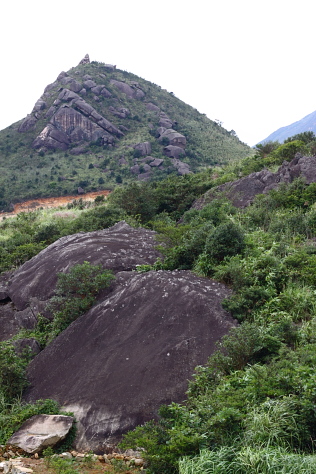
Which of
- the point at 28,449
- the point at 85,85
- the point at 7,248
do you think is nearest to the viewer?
the point at 28,449

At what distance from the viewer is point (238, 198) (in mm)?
15055

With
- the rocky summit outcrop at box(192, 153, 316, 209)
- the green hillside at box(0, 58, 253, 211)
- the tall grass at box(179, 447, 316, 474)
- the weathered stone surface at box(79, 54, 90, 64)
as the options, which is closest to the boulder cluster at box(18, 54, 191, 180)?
the green hillside at box(0, 58, 253, 211)

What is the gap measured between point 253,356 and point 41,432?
3159mm

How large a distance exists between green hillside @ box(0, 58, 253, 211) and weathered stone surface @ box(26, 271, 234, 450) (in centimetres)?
3714

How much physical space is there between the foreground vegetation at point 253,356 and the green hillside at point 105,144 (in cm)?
3482

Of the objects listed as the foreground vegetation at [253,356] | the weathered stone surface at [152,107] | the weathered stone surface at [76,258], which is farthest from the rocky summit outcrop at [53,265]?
the weathered stone surface at [152,107]

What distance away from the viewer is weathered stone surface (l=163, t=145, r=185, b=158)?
53.2 m

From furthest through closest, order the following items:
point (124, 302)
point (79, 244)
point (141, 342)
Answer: point (79, 244), point (124, 302), point (141, 342)

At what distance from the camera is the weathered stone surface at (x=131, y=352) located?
5738 millimetres

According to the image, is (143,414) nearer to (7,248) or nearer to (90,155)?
(7,248)

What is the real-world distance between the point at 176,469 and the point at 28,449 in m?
2.42

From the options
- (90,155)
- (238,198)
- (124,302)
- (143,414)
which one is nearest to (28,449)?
(143,414)

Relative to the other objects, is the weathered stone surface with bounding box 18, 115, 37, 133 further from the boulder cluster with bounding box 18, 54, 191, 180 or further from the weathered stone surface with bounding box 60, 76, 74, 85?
the weathered stone surface with bounding box 60, 76, 74, 85

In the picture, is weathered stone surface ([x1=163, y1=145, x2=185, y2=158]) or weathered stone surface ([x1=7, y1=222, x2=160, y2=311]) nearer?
weathered stone surface ([x1=7, y1=222, x2=160, y2=311])
